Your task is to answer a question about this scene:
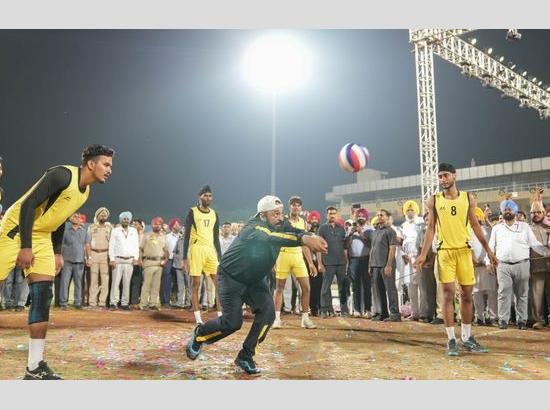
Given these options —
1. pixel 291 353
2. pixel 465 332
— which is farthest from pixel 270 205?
pixel 465 332

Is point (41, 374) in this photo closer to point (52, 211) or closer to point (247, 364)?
point (52, 211)

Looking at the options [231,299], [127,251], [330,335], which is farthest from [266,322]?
[127,251]

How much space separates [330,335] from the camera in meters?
7.25

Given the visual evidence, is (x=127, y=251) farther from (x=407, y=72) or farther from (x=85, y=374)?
(x=407, y=72)

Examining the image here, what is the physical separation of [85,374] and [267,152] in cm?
2663

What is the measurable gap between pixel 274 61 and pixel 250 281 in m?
7.70

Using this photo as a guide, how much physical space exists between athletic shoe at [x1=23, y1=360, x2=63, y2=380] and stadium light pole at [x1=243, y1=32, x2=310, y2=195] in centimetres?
786

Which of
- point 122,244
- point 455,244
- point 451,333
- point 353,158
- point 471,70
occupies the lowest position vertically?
point 451,333

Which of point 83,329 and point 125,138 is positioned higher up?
point 125,138

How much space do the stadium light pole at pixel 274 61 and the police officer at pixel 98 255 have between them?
16.5ft

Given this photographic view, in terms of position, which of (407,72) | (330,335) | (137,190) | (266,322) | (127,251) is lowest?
(330,335)

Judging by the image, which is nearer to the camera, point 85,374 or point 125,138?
point 85,374

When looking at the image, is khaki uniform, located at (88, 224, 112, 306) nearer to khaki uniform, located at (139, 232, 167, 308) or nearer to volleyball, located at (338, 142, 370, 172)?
khaki uniform, located at (139, 232, 167, 308)

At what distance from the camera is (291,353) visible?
5777 mm
